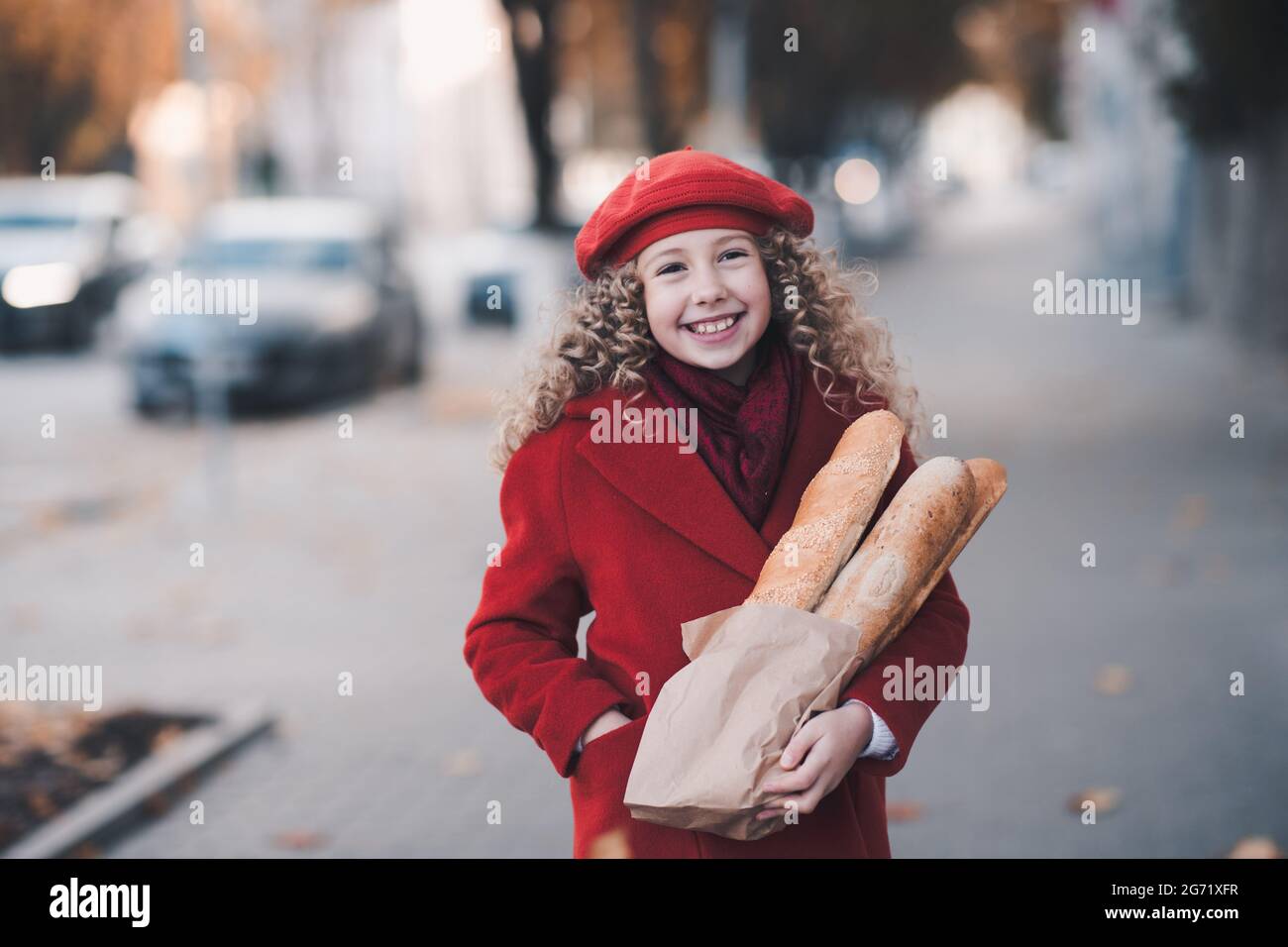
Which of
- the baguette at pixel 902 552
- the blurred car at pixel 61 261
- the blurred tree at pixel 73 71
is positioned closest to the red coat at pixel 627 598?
the baguette at pixel 902 552

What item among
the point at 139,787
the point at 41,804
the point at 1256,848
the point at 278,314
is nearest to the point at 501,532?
the point at 139,787

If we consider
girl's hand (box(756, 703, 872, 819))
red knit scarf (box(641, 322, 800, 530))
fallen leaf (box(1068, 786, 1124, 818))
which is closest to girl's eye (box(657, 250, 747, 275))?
red knit scarf (box(641, 322, 800, 530))

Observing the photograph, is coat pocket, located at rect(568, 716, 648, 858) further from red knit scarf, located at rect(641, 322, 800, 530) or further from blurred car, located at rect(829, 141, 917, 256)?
blurred car, located at rect(829, 141, 917, 256)

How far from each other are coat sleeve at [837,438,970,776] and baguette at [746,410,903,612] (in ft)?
0.26

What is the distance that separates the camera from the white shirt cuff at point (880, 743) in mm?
2230

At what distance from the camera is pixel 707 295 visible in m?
2.38

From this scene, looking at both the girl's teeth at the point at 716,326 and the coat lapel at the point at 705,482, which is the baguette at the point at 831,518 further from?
the girl's teeth at the point at 716,326

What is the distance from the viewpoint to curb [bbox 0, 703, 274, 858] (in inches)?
191

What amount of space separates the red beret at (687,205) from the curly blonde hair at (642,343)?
0.05 m

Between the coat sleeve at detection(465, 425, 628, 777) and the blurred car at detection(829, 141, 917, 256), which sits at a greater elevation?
the blurred car at detection(829, 141, 917, 256)
